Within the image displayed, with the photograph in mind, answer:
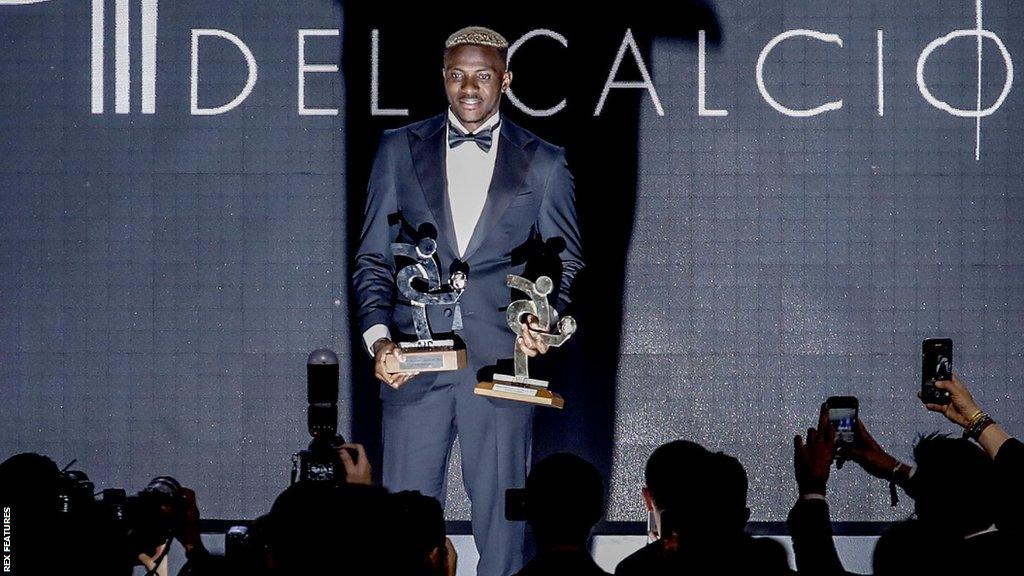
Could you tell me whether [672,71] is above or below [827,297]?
above

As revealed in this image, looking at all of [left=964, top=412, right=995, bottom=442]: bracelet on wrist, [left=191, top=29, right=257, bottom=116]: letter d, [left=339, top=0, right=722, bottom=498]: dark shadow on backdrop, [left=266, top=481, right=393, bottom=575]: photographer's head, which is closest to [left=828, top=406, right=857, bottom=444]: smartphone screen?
[left=964, top=412, right=995, bottom=442]: bracelet on wrist

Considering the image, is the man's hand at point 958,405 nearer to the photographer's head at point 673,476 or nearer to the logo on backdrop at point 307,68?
the photographer's head at point 673,476

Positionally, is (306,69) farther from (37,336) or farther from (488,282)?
(37,336)

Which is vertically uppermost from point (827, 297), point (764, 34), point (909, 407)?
point (764, 34)

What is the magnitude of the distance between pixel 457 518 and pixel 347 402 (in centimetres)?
80

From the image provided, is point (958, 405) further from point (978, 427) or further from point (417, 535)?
point (417, 535)

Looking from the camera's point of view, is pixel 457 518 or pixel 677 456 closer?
pixel 677 456

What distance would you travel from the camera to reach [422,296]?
6.35m

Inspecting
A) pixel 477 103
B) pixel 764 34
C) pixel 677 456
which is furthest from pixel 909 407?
pixel 677 456

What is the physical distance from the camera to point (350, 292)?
21.7ft

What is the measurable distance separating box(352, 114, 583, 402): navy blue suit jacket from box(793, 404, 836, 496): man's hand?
264 centimetres

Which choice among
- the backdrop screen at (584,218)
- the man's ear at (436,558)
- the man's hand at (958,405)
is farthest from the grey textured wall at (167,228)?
the man's hand at (958,405)

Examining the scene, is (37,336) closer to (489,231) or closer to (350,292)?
(350,292)

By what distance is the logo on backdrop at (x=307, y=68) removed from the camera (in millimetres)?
6570
